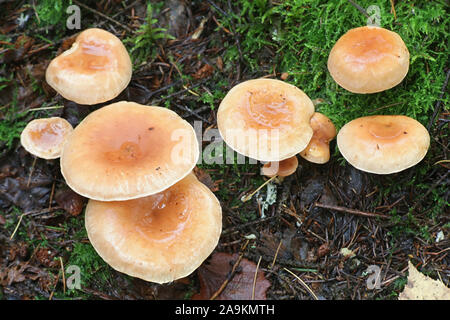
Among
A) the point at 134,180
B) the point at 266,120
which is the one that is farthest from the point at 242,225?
the point at 134,180

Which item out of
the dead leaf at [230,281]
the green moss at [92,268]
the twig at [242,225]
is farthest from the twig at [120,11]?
the dead leaf at [230,281]

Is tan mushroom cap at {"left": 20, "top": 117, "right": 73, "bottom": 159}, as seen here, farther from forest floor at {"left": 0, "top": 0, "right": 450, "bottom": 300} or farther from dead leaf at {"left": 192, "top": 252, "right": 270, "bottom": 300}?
dead leaf at {"left": 192, "top": 252, "right": 270, "bottom": 300}

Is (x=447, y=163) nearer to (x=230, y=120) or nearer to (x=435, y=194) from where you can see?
(x=435, y=194)

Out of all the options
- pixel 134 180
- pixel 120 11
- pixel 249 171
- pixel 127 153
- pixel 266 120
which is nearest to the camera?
pixel 134 180

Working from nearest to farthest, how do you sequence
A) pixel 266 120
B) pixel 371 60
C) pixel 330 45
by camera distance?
pixel 371 60, pixel 266 120, pixel 330 45

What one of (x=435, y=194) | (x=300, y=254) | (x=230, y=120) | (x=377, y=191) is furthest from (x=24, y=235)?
(x=435, y=194)

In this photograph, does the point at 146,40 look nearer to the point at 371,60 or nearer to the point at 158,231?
the point at 158,231

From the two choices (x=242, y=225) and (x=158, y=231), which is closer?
(x=158, y=231)
